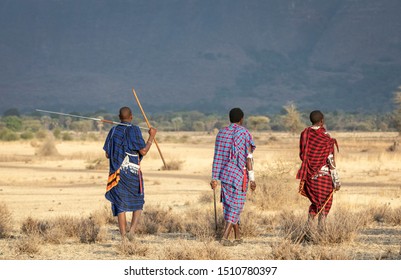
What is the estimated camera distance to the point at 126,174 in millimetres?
12586

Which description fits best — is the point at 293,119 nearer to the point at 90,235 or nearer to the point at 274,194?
the point at 274,194

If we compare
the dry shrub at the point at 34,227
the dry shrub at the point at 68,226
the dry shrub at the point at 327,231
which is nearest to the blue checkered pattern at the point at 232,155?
the dry shrub at the point at 327,231

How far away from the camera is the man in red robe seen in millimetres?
12859

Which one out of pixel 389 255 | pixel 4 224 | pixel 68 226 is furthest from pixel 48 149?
pixel 389 255

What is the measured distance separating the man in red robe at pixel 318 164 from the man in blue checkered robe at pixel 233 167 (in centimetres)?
80

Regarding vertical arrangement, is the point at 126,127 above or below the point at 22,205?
Result: above

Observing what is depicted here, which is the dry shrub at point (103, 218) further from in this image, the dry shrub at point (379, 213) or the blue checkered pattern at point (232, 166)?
the dry shrub at point (379, 213)

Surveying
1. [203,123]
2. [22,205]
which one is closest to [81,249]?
[22,205]

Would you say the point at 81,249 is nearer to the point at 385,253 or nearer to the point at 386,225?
the point at 385,253

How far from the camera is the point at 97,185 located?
97.8 feet

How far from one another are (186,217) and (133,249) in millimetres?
5138

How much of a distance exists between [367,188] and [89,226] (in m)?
14.9

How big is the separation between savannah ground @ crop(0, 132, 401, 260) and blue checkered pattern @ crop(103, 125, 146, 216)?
67 cm

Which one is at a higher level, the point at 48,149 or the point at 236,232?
the point at 48,149
